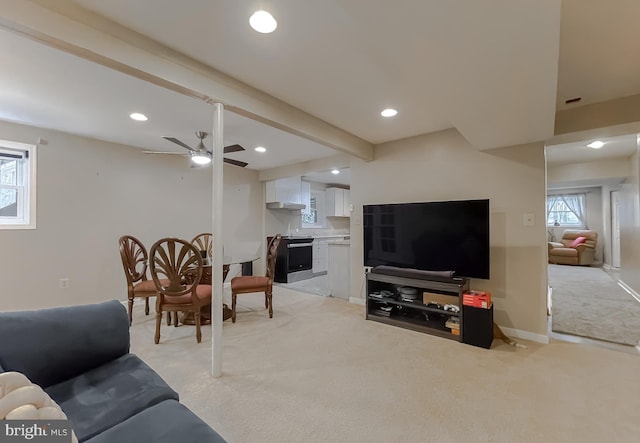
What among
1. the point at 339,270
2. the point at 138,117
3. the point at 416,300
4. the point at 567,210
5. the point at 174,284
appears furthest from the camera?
the point at 567,210

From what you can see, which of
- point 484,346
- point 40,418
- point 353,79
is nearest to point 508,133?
point 353,79

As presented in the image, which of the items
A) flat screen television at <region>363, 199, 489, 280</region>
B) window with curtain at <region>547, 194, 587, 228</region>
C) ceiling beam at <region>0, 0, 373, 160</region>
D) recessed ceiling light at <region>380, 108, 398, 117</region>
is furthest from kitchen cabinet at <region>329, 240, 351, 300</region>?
window with curtain at <region>547, 194, 587, 228</region>

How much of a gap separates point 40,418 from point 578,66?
12.2 feet

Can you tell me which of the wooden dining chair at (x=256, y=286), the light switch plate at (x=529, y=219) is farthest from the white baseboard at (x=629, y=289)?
the wooden dining chair at (x=256, y=286)

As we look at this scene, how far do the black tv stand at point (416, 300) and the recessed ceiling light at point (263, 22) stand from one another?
9.24 ft

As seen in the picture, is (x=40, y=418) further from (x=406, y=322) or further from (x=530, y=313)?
(x=530, y=313)

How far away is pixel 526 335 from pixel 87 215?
5.63 metres

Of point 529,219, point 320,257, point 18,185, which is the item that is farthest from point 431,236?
point 18,185

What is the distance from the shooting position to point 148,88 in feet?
8.20

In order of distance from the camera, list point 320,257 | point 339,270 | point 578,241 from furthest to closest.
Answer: point 578,241 → point 320,257 → point 339,270

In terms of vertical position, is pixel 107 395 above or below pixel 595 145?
below

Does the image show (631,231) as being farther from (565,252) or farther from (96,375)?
(96,375)

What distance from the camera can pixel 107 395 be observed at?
128 cm

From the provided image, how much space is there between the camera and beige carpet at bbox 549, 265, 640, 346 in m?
3.15
